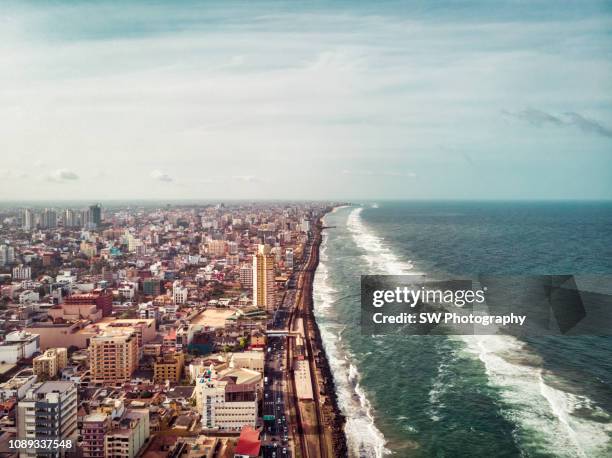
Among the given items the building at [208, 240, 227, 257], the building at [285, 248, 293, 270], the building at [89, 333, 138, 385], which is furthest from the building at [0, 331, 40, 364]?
the building at [208, 240, 227, 257]

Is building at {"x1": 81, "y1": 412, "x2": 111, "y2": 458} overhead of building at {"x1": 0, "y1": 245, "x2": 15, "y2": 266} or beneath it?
beneath

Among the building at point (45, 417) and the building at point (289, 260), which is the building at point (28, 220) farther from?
the building at point (45, 417)

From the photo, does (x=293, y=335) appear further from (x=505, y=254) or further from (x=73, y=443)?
(x=505, y=254)

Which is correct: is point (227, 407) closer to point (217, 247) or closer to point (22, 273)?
point (22, 273)

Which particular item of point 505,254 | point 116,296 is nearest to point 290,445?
point 116,296

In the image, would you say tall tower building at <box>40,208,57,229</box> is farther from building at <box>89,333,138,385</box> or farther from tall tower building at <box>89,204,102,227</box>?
building at <box>89,333,138,385</box>

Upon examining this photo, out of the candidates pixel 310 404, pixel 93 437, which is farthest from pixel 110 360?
pixel 310 404
